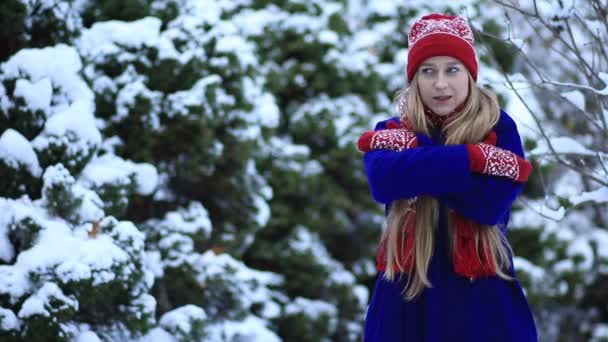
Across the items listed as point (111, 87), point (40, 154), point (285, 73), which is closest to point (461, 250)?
point (40, 154)

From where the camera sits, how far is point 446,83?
2.23 metres

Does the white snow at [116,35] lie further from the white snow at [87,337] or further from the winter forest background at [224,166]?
the white snow at [87,337]

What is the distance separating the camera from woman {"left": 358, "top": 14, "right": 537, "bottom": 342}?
6.80 feet

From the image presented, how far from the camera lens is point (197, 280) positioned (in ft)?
13.7

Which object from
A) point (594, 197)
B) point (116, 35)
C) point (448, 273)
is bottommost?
point (448, 273)

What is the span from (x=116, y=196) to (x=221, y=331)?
3.73 ft

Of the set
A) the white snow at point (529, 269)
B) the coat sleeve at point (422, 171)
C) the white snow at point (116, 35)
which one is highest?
the white snow at point (116, 35)

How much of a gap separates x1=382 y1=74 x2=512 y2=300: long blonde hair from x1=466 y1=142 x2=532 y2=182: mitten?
97 mm

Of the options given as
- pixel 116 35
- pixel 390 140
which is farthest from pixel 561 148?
pixel 116 35

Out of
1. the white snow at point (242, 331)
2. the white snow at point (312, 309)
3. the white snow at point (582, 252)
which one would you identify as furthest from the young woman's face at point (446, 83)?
the white snow at point (582, 252)

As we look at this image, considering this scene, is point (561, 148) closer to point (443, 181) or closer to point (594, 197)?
point (594, 197)

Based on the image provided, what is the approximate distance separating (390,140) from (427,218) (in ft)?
0.88

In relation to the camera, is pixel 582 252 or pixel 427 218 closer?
pixel 427 218

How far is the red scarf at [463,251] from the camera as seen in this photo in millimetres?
2129
